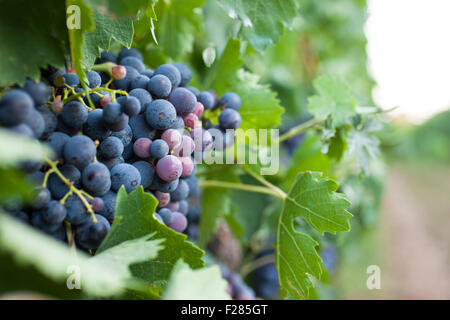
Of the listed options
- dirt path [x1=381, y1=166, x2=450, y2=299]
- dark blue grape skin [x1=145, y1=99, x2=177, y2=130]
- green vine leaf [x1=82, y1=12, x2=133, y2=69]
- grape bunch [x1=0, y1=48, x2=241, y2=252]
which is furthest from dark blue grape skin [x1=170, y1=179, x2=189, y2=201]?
dirt path [x1=381, y1=166, x2=450, y2=299]

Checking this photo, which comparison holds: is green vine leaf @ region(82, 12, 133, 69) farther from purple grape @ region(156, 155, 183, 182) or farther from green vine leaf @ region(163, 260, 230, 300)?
green vine leaf @ region(163, 260, 230, 300)

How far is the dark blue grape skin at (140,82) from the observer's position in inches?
21.4

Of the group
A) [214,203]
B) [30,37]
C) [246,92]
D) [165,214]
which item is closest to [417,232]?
[214,203]

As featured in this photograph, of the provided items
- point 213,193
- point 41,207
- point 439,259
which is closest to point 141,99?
point 41,207

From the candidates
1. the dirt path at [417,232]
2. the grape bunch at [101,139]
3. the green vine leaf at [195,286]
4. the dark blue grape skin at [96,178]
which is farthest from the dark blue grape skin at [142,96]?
the dirt path at [417,232]

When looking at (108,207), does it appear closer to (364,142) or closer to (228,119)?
(228,119)

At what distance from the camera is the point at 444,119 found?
17.1 feet

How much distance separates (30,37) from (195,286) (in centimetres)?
33

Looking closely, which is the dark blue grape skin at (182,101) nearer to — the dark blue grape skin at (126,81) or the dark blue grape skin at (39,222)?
the dark blue grape skin at (126,81)

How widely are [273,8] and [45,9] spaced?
39cm

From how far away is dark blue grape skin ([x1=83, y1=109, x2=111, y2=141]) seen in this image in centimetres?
47

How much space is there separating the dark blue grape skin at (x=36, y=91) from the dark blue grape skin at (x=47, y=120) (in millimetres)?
13

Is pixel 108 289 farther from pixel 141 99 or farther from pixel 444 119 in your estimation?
pixel 444 119
